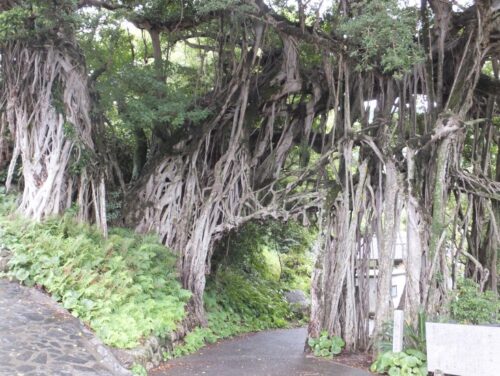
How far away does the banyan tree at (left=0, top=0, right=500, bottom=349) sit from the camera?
6.07 metres

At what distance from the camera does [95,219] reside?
7637 millimetres

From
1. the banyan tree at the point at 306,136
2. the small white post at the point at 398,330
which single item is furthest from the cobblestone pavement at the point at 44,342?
the small white post at the point at 398,330

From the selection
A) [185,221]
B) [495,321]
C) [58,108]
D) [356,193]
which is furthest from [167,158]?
[495,321]

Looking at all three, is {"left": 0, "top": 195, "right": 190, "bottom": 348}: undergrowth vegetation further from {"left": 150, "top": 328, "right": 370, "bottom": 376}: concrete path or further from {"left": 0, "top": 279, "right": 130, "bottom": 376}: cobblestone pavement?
{"left": 150, "top": 328, "right": 370, "bottom": 376}: concrete path

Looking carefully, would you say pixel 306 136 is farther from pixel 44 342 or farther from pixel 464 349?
pixel 44 342

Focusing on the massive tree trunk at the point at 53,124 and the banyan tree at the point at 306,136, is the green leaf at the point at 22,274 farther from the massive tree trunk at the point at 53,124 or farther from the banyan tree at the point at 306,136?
the massive tree trunk at the point at 53,124

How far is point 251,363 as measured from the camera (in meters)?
6.00

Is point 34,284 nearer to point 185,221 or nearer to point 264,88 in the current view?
point 185,221

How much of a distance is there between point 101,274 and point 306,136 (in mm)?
4039

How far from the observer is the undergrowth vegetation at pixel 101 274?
5469mm

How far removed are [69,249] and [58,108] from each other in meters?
2.45

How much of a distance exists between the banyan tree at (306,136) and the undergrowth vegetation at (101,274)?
54cm

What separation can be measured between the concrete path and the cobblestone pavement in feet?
2.61

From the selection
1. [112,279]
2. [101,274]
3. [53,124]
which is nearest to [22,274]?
[101,274]
